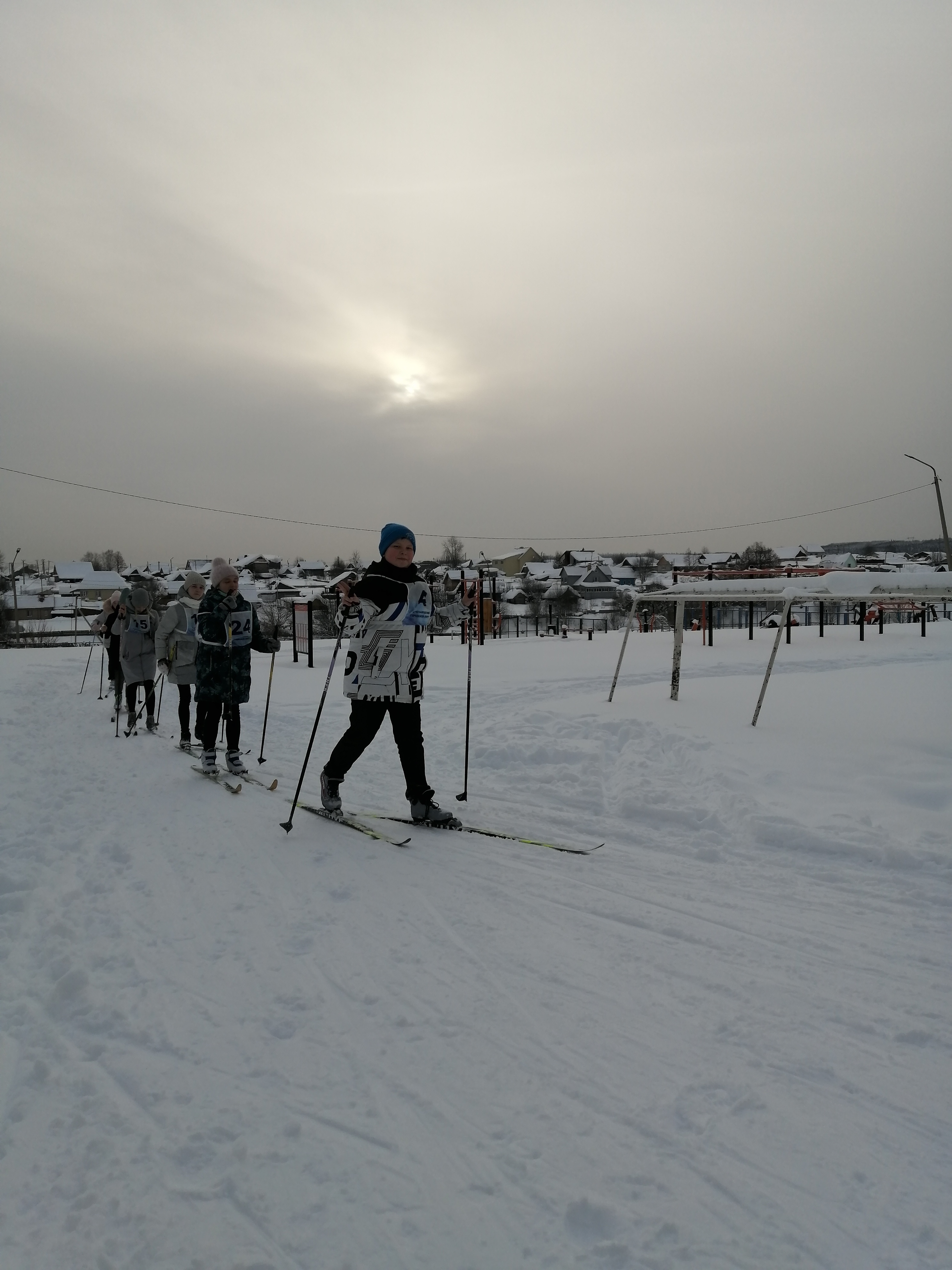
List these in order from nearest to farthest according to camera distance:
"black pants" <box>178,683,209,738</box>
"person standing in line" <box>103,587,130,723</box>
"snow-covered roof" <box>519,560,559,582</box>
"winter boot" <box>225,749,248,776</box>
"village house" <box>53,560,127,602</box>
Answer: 1. "winter boot" <box>225,749,248,776</box>
2. "black pants" <box>178,683,209,738</box>
3. "person standing in line" <box>103,587,130,723</box>
4. "village house" <box>53,560,127,602</box>
5. "snow-covered roof" <box>519,560,559,582</box>

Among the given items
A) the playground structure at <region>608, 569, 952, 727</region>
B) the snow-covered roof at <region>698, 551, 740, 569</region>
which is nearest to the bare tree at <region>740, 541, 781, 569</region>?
the snow-covered roof at <region>698, 551, 740, 569</region>

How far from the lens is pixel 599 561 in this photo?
109188 mm

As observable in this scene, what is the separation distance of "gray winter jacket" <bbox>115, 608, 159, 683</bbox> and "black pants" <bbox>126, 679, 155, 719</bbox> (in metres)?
0.05

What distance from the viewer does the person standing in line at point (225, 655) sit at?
6.88 m

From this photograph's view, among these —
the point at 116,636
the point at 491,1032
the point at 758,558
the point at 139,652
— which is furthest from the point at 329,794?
the point at 758,558

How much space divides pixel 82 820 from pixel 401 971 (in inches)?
138

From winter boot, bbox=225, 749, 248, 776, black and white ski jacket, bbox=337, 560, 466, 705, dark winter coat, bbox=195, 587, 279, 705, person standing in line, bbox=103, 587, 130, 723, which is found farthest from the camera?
person standing in line, bbox=103, 587, 130, 723

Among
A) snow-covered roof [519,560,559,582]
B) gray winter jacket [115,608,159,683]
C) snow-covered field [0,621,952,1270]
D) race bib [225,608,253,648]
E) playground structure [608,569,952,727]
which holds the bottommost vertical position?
snow-covered field [0,621,952,1270]

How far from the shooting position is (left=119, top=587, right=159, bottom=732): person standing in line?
994 cm

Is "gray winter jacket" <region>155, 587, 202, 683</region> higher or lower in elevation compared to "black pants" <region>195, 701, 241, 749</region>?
higher

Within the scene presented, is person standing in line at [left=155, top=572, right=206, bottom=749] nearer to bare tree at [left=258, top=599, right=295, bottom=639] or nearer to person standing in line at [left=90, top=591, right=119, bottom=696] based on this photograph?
person standing in line at [left=90, top=591, right=119, bottom=696]

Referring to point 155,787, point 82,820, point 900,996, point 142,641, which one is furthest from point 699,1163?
point 142,641

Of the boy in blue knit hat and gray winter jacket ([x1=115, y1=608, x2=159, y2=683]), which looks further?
gray winter jacket ([x1=115, y1=608, x2=159, y2=683])

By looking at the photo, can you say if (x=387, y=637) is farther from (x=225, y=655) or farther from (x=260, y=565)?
(x=260, y=565)
